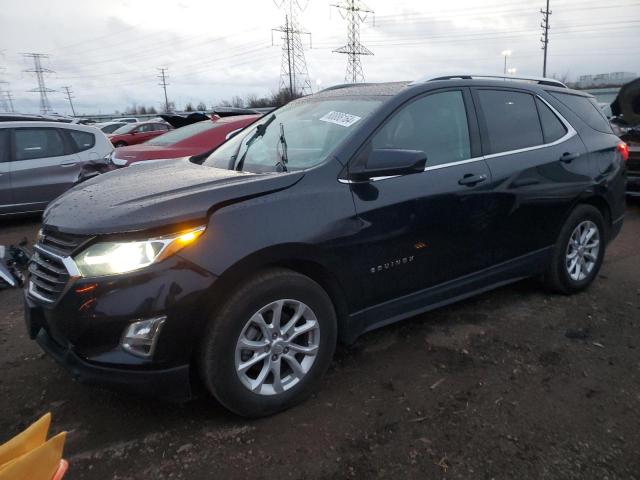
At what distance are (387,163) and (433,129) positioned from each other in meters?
0.71

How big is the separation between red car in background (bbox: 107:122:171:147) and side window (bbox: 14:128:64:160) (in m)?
7.27

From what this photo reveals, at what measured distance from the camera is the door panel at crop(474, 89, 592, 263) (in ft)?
11.7

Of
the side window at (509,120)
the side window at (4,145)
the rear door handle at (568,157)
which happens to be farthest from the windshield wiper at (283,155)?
the side window at (4,145)

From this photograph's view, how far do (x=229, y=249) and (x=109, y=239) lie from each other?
529 millimetres

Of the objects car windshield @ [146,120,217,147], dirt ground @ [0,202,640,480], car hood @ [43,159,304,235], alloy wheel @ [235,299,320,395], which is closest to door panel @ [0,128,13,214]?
car windshield @ [146,120,217,147]

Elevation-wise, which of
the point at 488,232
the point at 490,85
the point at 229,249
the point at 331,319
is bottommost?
the point at 331,319

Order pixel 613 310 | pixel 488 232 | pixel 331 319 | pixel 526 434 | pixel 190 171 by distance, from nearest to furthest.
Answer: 1. pixel 526 434
2. pixel 331 319
3. pixel 190 171
4. pixel 488 232
5. pixel 613 310

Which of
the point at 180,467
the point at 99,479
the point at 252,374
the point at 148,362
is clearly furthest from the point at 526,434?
the point at 99,479

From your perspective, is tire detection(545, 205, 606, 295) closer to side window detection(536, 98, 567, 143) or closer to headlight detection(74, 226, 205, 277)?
side window detection(536, 98, 567, 143)

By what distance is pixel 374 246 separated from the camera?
2867mm

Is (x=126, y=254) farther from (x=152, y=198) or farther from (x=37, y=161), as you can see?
(x=37, y=161)

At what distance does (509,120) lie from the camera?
3730 millimetres

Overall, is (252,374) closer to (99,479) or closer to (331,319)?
(331,319)

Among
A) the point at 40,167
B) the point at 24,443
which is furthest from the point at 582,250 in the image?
the point at 40,167
